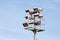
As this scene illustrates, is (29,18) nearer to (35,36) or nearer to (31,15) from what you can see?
(31,15)

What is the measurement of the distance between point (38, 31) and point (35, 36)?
226 centimetres

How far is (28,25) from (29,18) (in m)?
1.85

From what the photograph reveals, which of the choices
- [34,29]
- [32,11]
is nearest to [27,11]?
[32,11]

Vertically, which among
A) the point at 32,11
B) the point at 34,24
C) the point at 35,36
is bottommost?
the point at 35,36

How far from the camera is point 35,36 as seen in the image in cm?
5012

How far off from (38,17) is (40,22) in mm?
1832

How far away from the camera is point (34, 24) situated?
173ft

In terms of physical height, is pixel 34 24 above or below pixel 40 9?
below

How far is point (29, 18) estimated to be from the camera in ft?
176

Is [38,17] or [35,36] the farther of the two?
[38,17]

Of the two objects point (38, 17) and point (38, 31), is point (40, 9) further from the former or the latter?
point (38, 31)

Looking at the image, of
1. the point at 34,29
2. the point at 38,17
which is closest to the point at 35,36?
the point at 34,29

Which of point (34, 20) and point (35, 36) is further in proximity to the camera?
point (34, 20)

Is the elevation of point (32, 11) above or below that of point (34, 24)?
above
